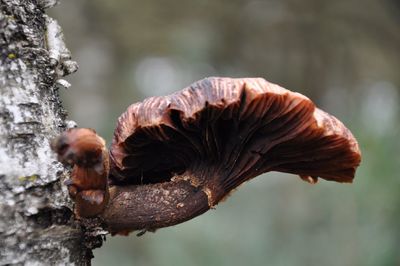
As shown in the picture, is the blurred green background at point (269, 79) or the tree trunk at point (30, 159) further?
the blurred green background at point (269, 79)

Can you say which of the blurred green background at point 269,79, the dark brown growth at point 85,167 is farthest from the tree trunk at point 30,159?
the blurred green background at point 269,79

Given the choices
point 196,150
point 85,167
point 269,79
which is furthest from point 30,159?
point 269,79

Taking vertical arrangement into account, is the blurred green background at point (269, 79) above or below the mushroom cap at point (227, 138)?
below

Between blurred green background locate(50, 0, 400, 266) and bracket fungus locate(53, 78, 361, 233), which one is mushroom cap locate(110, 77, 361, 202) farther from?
blurred green background locate(50, 0, 400, 266)

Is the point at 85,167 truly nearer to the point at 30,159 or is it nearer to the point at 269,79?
the point at 30,159

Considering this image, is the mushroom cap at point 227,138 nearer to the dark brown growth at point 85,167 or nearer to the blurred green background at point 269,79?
the dark brown growth at point 85,167

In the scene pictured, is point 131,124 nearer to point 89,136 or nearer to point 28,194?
point 89,136

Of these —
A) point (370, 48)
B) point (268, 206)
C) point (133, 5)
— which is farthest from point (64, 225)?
point (133, 5)
